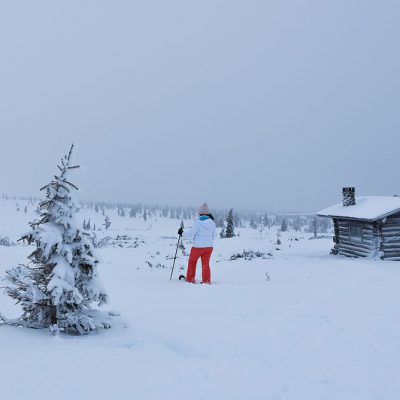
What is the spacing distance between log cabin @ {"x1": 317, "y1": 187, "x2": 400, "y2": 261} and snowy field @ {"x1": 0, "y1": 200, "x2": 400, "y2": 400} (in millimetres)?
9275

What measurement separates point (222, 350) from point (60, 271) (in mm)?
2427

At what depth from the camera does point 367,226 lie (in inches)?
719

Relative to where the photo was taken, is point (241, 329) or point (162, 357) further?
point (241, 329)

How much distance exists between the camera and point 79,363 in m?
4.27

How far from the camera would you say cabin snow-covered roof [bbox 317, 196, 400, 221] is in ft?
56.8

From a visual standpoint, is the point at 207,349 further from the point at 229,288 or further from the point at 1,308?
the point at 1,308

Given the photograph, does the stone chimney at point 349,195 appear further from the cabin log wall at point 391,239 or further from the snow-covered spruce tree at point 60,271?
the snow-covered spruce tree at point 60,271

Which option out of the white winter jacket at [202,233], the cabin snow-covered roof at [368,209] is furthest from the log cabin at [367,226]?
the white winter jacket at [202,233]

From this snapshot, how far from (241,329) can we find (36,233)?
346cm

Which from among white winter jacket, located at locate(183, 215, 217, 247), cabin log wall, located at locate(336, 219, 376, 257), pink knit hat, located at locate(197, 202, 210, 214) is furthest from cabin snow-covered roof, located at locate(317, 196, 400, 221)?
white winter jacket, located at locate(183, 215, 217, 247)

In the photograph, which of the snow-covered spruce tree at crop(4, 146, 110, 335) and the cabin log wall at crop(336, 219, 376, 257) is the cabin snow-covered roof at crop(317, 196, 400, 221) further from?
the snow-covered spruce tree at crop(4, 146, 110, 335)

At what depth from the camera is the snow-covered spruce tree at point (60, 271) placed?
518 cm

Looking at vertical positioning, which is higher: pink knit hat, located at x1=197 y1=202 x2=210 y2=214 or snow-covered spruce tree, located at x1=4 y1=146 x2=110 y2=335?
pink knit hat, located at x1=197 y1=202 x2=210 y2=214

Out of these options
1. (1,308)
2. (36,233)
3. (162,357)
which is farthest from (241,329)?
(1,308)
